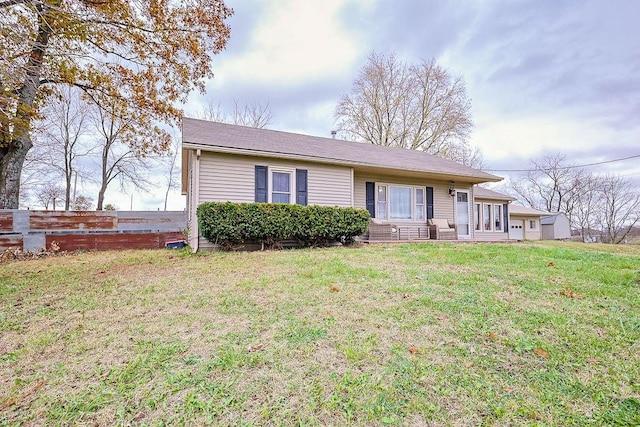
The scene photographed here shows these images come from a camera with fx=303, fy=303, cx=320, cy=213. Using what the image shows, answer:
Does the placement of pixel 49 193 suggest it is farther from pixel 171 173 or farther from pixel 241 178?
pixel 241 178

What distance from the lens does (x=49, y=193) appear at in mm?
24797

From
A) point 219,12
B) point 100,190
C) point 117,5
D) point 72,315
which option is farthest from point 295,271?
point 100,190

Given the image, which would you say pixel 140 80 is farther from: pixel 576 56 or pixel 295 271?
pixel 576 56

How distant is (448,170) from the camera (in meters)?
12.4

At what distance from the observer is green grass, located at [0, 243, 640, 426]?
72.2 inches

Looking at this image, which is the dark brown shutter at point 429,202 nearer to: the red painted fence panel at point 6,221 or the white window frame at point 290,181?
the white window frame at point 290,181

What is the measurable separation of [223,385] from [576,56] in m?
20.1

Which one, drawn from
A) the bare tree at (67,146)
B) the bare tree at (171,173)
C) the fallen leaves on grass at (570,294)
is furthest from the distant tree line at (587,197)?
the bare tree at (67,146)

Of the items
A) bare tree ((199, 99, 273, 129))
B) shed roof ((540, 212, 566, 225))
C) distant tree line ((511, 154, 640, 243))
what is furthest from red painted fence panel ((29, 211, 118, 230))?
distant tree line ((511, 154, 640, 243))

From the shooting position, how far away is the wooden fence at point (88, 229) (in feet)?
29.2

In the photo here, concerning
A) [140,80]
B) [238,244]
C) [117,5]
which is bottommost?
[238,244]

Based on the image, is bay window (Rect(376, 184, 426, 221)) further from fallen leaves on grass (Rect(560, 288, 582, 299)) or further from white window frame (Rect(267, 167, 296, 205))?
fallen leaves on grass (Rect(560, 288, 582, 299))

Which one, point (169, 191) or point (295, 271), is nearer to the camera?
point (295, 271)

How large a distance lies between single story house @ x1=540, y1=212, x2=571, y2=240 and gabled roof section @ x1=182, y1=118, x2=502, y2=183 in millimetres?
20334
